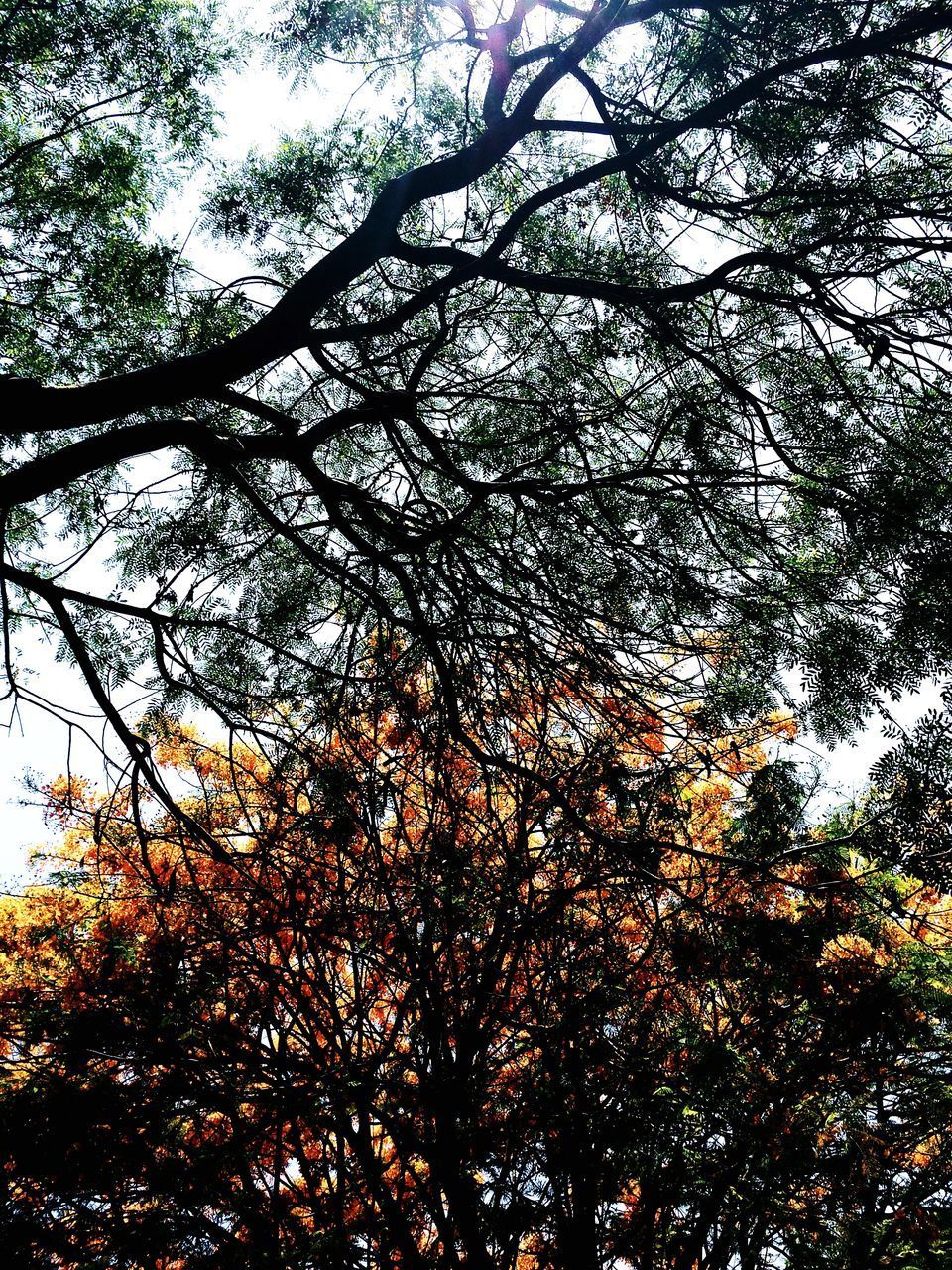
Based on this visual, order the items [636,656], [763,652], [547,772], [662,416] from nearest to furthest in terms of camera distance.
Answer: [636,656]
[763,652]
[662,416]
[547,772]

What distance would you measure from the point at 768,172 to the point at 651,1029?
4.34 metres

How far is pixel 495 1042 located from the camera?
17.4 feet

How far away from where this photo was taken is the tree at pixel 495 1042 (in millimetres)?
3244

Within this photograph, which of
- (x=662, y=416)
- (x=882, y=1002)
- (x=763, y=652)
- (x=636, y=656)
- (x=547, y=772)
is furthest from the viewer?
(x=882, y=1002)

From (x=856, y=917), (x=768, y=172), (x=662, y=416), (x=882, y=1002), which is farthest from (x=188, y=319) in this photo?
(x=882, y=1002)

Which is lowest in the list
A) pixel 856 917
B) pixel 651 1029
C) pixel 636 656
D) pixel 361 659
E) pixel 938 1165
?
pixel 938 1165

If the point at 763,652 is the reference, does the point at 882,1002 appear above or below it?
below

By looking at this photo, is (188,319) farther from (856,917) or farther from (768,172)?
(856,917)

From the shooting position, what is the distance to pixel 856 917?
4.66 metres

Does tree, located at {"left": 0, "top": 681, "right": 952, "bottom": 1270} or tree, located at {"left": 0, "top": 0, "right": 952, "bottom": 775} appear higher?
tree, located at {"left": 0, "top": 0, "right": 952, "bottom": 775}

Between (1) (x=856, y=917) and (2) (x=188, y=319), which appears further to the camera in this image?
(1) (x=856, y=917)

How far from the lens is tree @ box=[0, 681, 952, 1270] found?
3244 millimetres

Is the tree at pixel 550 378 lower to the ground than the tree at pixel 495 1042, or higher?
higher

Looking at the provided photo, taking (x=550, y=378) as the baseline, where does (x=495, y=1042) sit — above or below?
below
